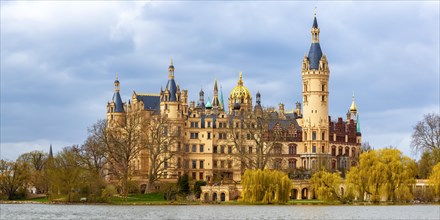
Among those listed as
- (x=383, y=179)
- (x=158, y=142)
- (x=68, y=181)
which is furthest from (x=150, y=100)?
(x=383, y=179)

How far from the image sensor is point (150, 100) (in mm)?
136375

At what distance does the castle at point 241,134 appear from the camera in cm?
13025

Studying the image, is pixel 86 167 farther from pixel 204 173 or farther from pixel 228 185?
pixel 204 173

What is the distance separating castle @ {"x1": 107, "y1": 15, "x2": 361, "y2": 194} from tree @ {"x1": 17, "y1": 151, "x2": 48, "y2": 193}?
10.1 m

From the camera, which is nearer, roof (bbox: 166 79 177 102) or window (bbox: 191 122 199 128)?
roof (bbox: 166 79 177 102)

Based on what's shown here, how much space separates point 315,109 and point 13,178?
43629mm

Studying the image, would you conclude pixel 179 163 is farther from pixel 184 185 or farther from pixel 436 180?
pixel 436 180

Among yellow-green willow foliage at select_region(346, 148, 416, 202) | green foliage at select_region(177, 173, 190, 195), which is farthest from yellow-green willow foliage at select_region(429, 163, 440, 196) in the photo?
green foliage at select_region(177, 173, 190, 195)

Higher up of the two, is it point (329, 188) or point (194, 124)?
point (194, 124)

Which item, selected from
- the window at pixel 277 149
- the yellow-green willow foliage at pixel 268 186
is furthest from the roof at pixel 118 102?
the yellow-green willow foliage at pixel 268 186

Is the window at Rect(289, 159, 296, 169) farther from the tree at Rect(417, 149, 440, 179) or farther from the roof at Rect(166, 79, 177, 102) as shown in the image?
the tree at Rect(417, 149, 440, 179)

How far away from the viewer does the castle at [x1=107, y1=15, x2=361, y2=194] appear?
130m

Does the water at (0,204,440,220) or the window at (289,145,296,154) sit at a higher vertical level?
the window at (289,145,296,154)

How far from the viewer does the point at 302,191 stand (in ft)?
381
